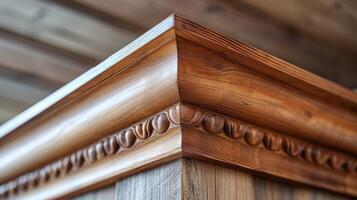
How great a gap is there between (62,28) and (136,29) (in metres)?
0.18

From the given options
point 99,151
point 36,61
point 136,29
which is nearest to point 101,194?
point 99,151

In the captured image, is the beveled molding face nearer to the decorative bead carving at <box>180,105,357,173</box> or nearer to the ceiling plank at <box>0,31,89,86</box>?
the decorative bead carving at <box>180,105,357,173</box>

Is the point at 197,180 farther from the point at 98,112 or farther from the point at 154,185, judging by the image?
the point at 98,112

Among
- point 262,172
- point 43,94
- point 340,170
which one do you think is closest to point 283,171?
point 262,172

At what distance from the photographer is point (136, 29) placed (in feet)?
4.07

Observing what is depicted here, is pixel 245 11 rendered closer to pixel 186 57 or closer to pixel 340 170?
pixel 340 170

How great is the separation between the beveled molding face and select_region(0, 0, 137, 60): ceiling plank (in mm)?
430

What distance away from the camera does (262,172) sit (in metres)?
0.67

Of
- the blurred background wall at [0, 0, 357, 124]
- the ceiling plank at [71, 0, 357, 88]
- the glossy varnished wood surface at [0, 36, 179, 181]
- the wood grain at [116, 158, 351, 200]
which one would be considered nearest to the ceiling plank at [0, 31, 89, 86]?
the blurred background wall at [0, 0, 357, 124]

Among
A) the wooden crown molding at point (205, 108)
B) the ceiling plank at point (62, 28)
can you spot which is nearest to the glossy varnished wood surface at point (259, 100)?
the wooden crown molding at point (205, 108)

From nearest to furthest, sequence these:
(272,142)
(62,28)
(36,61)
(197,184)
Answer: (197,184), (272,142), (62,28), (36,61)

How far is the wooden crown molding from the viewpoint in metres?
0.57

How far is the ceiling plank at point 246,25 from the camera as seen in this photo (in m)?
1.15

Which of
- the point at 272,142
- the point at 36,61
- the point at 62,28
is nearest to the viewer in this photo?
the point at 272,142
